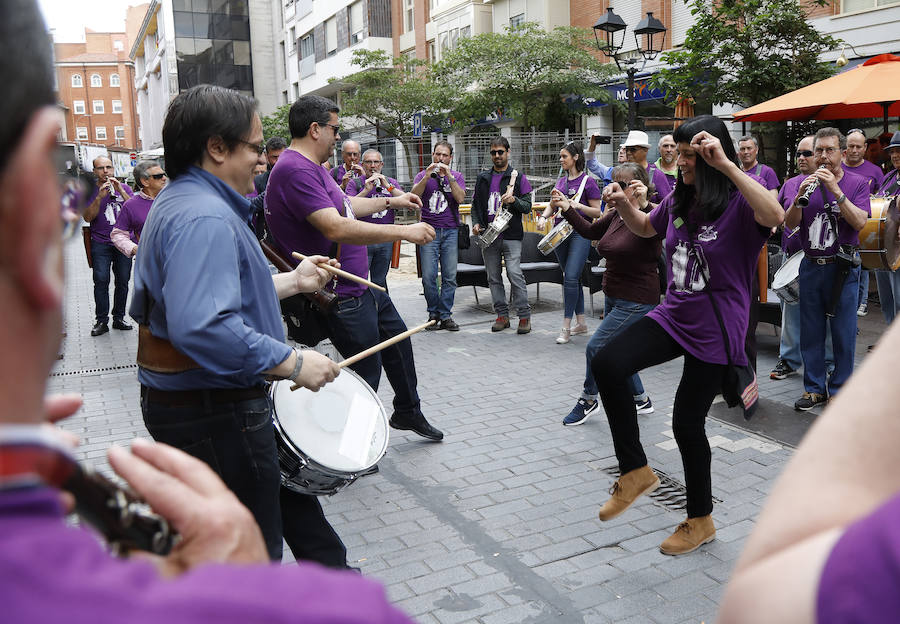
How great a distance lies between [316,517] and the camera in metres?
3.37

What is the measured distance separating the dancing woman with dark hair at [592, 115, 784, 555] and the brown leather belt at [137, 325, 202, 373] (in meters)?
2.02

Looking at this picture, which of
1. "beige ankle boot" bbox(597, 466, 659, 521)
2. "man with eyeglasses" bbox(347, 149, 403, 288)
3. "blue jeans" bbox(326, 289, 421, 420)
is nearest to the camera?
"beige ankle boot" bbox(597, 466, 659, 521)

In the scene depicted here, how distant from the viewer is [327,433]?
3.35 m

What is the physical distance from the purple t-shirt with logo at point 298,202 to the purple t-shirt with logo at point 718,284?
1939 millimetres

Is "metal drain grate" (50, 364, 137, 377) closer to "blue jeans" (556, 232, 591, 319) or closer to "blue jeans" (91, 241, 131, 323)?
"blue jeans" (91, 241, 131, 323)

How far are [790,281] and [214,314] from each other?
5202mm

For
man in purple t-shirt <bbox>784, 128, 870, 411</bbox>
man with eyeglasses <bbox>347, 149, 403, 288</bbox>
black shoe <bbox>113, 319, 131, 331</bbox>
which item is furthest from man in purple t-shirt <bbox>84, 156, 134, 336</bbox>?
man in purple t-shirt <bbox>784, 128, 870, 411</bbox>

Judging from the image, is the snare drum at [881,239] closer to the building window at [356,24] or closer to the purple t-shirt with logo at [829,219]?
Result: the purple t-shirt with logo at [829,219]

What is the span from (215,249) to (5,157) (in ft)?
6.58

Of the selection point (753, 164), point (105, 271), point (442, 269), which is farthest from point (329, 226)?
point (105, 271)

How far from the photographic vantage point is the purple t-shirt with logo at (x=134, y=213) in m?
9.20

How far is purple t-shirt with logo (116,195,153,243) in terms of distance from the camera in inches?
362

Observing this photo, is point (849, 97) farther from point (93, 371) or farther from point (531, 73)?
point (531, 73)

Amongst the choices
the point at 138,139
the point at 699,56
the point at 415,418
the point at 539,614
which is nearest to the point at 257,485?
the point at 539,614
